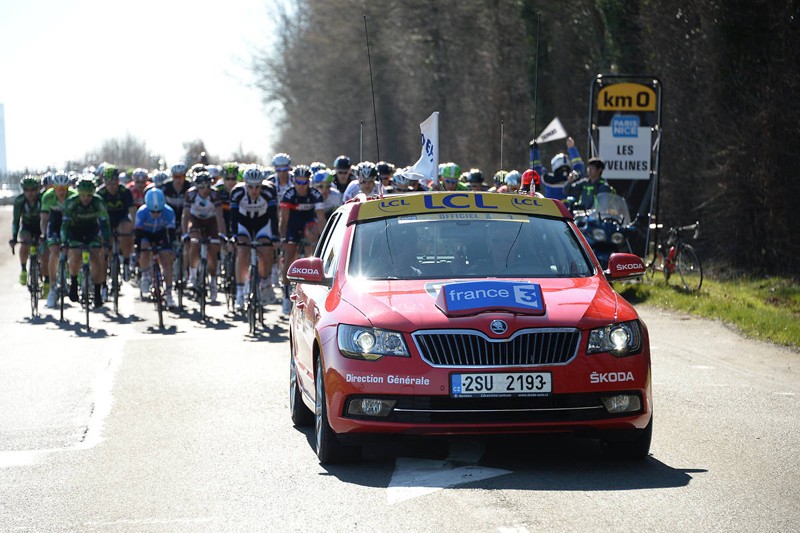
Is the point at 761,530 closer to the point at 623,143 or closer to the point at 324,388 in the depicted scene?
the point at 324,388

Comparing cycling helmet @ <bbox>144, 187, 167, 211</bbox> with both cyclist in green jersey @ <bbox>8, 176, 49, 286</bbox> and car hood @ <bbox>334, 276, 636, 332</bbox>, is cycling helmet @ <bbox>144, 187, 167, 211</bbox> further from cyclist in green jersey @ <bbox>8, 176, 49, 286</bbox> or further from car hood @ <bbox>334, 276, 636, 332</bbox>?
car hood @ <bbox>334, 276, 636, 332</bbox>

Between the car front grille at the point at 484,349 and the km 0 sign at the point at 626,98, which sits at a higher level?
the km 0 sign at the point at 626,98

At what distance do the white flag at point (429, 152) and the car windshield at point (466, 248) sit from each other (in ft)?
13.5

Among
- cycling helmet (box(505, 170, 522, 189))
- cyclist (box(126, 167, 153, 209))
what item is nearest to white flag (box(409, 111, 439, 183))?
cycling helmet (box(505, 170, 522, 189))

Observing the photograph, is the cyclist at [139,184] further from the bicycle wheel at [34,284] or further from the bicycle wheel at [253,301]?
the bicycle wheel at [253,301]

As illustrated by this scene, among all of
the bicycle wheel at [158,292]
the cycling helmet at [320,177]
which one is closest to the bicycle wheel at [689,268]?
the cycling helmet at [320,177]

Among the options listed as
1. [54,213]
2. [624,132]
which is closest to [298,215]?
[54,213]

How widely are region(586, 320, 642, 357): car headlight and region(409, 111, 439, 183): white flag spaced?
5565 mm

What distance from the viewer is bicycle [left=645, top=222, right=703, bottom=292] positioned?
21.0 metres

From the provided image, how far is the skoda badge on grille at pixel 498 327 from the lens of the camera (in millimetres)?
7809

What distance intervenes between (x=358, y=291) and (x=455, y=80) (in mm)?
44101

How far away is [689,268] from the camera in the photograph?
21.3 m

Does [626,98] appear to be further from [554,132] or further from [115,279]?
[115,279]

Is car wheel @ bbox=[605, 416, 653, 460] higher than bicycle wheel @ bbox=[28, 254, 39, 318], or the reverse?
car wheel @ bbox=[605, 416, 653, 460]
